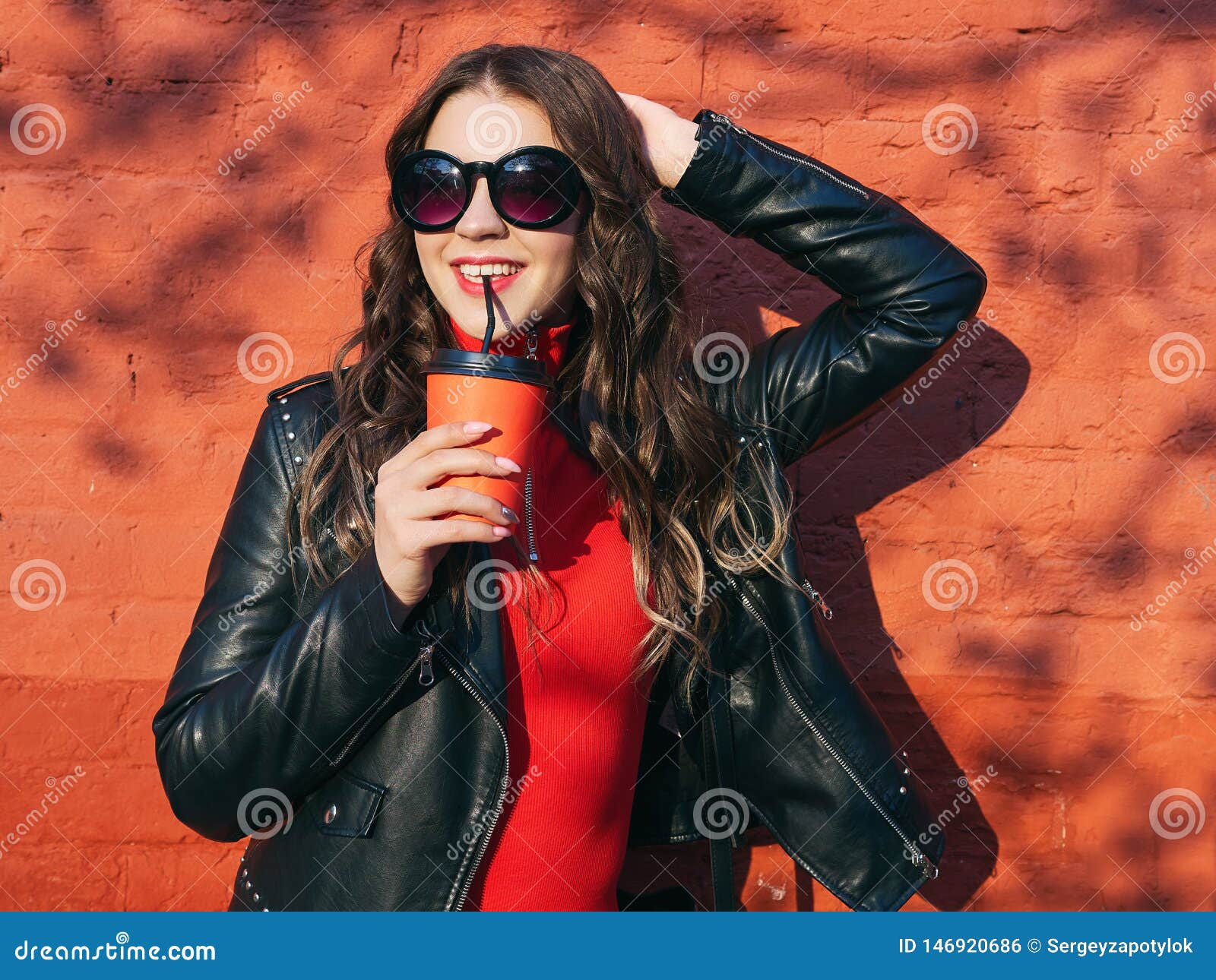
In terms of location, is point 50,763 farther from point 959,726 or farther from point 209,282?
point 959,726

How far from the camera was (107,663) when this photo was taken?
2.53 meters

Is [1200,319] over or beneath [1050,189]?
beneath

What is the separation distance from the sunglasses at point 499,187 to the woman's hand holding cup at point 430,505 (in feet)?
1.62

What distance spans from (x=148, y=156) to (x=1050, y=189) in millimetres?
2085

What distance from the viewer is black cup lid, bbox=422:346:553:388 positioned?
1.47m

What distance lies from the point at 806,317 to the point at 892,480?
17.2 inches

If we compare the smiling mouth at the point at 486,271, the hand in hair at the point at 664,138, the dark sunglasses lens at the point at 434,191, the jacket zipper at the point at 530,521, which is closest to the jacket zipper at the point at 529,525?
the jacket zipper at the point at 530,521

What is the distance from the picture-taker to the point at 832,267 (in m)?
2.15

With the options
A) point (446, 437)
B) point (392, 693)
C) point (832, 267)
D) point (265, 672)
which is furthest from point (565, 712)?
point (832, 267)

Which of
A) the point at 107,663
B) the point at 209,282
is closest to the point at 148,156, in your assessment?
the point at 209,282

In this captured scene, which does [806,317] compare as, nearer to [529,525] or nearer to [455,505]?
[529,525]

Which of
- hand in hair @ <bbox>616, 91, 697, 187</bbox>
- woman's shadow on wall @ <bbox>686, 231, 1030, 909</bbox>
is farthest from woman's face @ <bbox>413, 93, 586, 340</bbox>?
woman's shadow on wall @ <bbox>686, 231, 1030, 909</bbox>

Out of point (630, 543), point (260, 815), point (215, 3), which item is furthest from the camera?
point (215, 3)

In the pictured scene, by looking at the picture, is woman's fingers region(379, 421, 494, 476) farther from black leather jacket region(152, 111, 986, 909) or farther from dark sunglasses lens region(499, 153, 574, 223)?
dark sunglasses lens region(499, 153, 574, 223)
